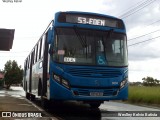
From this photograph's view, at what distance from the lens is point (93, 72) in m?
12.2

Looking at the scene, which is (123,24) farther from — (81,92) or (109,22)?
(81,92)

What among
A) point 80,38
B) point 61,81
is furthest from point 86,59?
point 61,81

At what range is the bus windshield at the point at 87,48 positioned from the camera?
12203 millimetres

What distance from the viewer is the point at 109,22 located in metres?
13.2

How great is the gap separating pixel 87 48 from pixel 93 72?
0.87m

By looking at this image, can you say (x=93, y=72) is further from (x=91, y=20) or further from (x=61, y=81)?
(x=91, y=20)

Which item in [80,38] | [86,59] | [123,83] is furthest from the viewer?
[123,83]

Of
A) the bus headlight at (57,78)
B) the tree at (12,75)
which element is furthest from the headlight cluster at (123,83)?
the tree at (12,75)

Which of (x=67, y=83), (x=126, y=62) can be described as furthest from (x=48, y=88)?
(x=126, y=62)

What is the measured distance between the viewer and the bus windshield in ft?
40.0

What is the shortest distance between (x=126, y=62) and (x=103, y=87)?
4.62 ft

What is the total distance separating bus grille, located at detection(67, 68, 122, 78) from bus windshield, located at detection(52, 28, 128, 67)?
22 cm

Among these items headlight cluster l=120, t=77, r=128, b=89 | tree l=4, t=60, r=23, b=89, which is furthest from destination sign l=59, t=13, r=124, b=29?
tree l=4, t=60, r=23, b=89

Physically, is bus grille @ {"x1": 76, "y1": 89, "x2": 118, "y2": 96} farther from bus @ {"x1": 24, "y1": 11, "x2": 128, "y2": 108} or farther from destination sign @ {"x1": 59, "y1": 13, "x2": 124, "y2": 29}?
destination sign @ {"x1": 59, "y1": 13, "x2": 124, "y2": 29}
